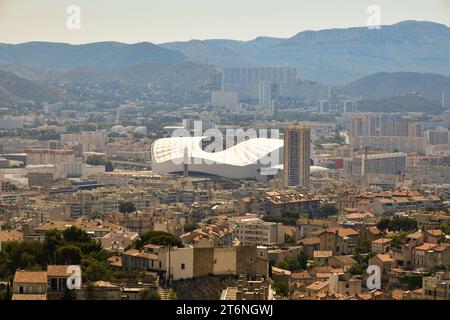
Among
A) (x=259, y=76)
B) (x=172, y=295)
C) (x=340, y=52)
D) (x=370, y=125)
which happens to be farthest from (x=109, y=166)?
(x=340, y=52)

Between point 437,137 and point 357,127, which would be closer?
point 437,137

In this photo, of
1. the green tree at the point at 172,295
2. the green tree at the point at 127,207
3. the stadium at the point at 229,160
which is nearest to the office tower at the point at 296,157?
the stadium at the point at 229,160

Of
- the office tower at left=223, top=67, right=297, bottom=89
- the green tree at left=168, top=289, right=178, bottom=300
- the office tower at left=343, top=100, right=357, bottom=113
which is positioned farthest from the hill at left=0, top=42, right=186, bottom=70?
the green tree at left=168, top=289, right=178, bottom=300

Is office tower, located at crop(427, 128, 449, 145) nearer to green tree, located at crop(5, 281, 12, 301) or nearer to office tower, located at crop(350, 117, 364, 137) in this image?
office tower, located at crop(350, 117, 364, 137)

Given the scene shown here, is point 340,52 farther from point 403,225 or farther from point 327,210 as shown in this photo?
point 403,225

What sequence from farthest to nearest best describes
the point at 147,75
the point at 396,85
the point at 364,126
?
the point at 147,75 < the point at 396,85 < the point at 364,126

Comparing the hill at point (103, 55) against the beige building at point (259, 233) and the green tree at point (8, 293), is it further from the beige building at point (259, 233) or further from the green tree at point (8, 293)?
the green tree at point (8, 293)

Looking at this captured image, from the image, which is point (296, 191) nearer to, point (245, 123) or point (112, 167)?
point (112, 167)
